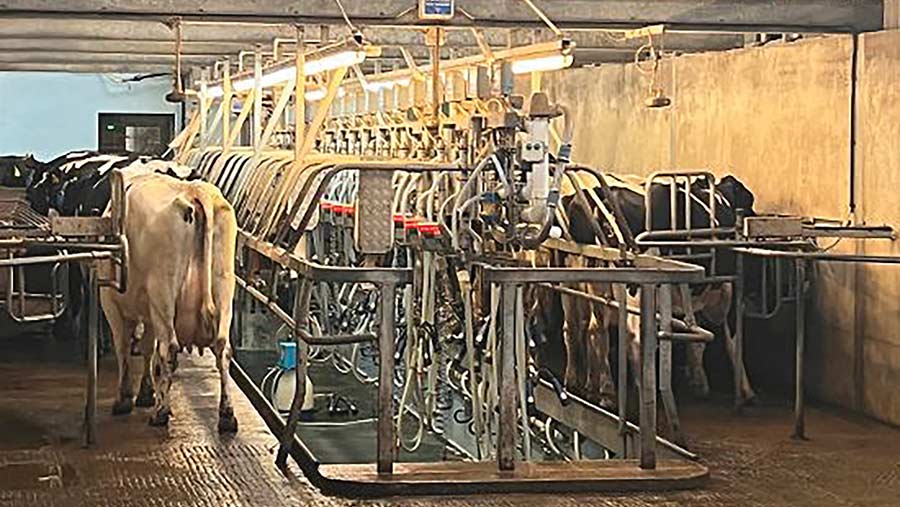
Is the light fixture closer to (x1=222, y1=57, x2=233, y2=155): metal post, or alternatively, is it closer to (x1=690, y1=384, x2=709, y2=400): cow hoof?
(x1=690, y1=384, x2=709, y2=400): cow hoof

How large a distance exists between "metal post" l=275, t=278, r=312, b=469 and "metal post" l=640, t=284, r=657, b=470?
147cm

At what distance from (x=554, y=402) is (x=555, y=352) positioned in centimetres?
107

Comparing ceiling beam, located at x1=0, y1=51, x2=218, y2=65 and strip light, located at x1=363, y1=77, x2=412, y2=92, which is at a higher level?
ceiling beam, located at x1=0, y1=51, x2=218, y2=65

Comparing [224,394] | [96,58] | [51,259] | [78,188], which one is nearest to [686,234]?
[224,394]

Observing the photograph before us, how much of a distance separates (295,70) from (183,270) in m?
2.55

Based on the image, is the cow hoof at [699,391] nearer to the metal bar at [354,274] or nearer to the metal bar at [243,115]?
the metal bar at [354,274]

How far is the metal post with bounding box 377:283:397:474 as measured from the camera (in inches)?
264

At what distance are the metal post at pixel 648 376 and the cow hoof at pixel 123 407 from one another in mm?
3147

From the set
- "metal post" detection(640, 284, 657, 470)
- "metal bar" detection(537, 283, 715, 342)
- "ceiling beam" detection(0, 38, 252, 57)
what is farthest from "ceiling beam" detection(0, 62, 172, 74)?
"metal post" detection(640, 284, 657, 470)

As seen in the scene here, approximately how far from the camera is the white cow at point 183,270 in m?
8.30

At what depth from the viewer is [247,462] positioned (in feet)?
24.4

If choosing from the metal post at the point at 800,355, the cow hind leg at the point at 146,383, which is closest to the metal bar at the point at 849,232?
the metal post at the point at 800,355

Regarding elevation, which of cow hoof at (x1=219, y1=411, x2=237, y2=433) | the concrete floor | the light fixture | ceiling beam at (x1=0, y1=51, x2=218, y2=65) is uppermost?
ceiling beam at (x1=0, y1=51, x2=218, y2=65)

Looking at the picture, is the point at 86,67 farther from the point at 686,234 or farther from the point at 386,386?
the point at 386,386
